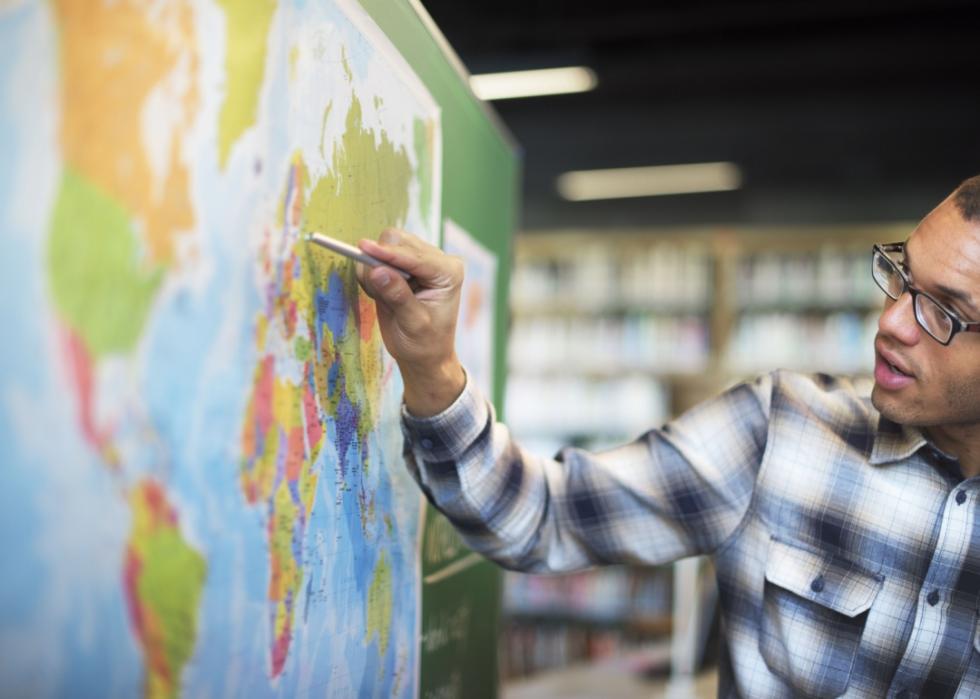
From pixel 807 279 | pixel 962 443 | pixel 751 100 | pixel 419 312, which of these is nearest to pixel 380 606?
pixel 419 312

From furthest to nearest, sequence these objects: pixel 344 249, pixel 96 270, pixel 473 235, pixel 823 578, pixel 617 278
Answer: pixel 617 278
pixel 473 235
pixel 823 578
pixel 344 249
pixel 96 270

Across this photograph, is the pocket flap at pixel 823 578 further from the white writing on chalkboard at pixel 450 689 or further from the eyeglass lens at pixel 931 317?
the white writing on chalkboard at pixel 450 689

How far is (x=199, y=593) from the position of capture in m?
0.68

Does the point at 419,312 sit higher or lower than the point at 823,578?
higher

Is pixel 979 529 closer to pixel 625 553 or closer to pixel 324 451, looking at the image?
pixel 625 553

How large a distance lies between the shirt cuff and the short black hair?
69cm

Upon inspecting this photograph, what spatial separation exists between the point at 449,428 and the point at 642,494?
0.37m

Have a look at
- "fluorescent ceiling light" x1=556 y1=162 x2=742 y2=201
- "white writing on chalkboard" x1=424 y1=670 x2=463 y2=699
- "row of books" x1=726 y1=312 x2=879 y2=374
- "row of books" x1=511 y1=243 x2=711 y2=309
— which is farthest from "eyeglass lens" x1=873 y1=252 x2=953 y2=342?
"fluorescent ceiling light" x1=556 y1=162 x2=742 y2=201

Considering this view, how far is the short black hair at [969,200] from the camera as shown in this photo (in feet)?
3.66

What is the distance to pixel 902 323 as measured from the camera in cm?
115

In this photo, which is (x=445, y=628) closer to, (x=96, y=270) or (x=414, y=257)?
(x=414, y=257)

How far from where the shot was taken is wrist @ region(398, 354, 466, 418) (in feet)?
3.34

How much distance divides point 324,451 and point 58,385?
0.36 meters

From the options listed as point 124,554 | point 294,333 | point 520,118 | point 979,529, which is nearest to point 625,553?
point 979,529
